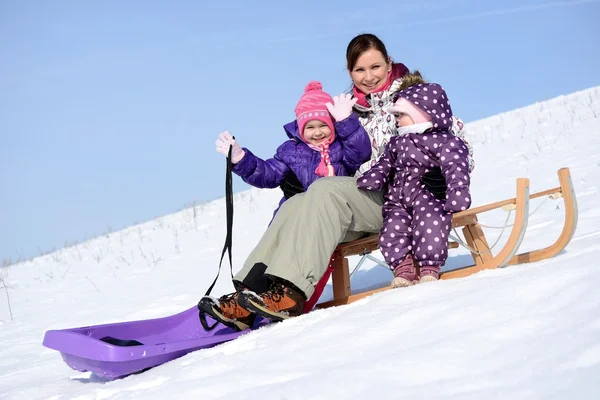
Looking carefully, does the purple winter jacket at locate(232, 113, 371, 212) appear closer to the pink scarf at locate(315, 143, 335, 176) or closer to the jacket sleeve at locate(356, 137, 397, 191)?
the pink scarf at locate(315, 143, 335, 176)

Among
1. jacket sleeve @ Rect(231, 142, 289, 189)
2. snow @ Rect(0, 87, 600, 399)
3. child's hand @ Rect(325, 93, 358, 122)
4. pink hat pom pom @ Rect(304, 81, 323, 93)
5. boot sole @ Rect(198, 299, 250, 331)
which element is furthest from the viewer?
pink hat pom pom @ Rect(304, 81, 323, 93)

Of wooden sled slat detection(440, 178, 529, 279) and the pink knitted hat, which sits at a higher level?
the pink knitted hat

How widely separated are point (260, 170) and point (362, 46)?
3.26 ft

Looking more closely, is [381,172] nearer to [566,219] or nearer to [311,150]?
[311,150]

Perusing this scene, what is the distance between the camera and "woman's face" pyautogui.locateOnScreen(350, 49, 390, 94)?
4312 millimetres

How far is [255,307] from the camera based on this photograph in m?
3.58

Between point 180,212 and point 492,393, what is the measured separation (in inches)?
417

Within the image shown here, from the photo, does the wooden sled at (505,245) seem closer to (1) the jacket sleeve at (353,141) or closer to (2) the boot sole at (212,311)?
(1) the jacket sleeve at (353,141)

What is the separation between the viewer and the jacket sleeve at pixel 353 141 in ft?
13.6

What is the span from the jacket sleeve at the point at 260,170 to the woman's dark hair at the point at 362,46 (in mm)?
750

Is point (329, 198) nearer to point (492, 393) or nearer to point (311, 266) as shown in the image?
point (311, 266)

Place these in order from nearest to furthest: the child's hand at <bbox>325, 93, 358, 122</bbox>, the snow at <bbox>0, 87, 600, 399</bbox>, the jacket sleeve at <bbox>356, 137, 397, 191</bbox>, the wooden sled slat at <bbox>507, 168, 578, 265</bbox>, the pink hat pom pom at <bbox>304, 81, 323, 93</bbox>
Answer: the snow at <bbox>0, 87, 600, 399</bbox>, the wooden sled slat at <bbox>507, 168, 578, 265</bbox>, the jacket sleeve at <bbox>356, 137, 397, 191</bbox>, the child's hand at <bbox>325, 93, 358, 122</bbox>, the pink hat pom pom at <bbox>304, 81, 323, 93</bbox>

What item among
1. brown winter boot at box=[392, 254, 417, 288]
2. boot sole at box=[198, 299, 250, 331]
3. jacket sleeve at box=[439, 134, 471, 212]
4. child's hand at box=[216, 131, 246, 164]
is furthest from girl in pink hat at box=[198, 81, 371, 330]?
brown winter boot at box=[392, 254, 417, 288]

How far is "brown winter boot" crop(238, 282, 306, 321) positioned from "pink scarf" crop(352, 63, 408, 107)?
4.54ft
